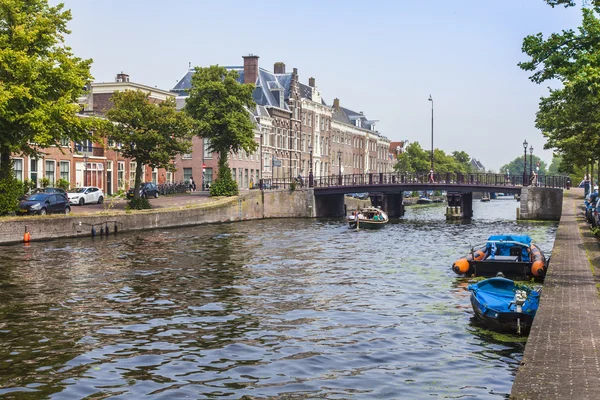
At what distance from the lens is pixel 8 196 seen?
45938 mm

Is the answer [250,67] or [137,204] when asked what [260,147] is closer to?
[250,67]

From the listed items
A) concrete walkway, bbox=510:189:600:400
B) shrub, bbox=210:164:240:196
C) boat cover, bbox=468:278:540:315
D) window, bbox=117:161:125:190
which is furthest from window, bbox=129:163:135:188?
boat cover, bbox=468:278:540:315

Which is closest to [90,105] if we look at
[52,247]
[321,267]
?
[52,247]

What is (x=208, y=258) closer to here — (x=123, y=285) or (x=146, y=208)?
(x=123, y=285)

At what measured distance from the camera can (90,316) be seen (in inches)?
883

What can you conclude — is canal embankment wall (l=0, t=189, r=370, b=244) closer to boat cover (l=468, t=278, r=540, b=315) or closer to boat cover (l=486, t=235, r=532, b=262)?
boat cover (l=486, t=235, r=532, b=262)

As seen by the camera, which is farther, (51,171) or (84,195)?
(51,171)

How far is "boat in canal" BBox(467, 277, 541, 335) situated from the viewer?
19641 millimetres

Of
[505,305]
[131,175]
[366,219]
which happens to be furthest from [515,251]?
[131,175]

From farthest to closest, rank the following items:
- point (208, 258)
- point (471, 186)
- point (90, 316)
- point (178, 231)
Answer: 1. point (471, 186)
2. point (178, 231)
3. point (208, 258)
4. point (90, 316)

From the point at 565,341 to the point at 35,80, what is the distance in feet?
130

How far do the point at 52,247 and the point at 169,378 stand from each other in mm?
28165

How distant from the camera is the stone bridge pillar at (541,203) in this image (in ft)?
241

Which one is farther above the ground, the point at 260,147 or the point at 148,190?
the point at 260,147
